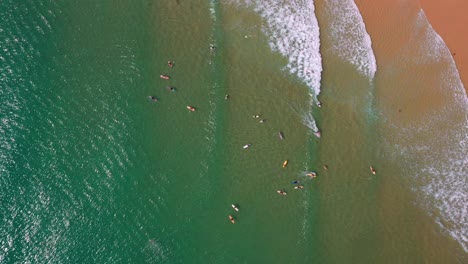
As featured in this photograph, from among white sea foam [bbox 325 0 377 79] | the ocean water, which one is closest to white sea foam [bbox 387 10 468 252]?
the ocean water

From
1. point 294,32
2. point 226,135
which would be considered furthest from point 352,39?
point 226,135

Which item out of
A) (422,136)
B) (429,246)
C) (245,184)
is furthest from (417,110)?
(245,184)

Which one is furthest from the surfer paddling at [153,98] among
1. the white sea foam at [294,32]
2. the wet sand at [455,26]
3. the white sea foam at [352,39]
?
the wet sand at [455,26]

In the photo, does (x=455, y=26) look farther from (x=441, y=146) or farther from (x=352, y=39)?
(x=441, y=146)

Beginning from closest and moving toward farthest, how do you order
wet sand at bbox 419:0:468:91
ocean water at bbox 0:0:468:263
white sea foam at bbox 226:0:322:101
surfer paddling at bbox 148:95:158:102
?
ocean water at bbox 0:0:468:263
wet sand at bbox 419:0:468:91
surfer paddling at bbox 148:95:158:102
white sea foam at bbox 226:0:322:101

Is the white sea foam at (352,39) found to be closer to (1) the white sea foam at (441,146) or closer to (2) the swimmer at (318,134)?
(1) the white sea foam at (441,146)

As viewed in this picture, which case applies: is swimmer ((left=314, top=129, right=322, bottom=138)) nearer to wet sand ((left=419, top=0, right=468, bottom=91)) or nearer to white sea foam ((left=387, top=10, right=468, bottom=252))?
white sea foam ((left=387, top=10, right=468, bottom=252))
